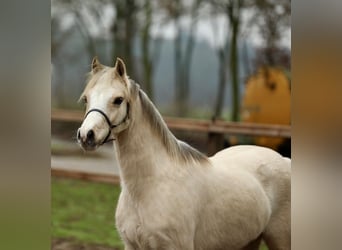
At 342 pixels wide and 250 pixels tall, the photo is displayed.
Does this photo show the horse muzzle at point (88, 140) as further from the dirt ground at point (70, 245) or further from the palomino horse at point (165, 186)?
the dirt ground at point (70, 245)

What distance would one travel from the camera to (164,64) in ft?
9.81

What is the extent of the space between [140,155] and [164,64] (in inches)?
59.6

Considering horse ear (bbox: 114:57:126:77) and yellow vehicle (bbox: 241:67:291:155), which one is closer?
horse ear (bbox: 114:57:126:77)

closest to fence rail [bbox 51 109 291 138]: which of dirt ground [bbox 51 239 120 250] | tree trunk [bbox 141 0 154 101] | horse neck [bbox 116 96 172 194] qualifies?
tree trunk [bbox 141 0 154 101]

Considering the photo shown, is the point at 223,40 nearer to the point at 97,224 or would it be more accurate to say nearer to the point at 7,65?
the point at 97,224

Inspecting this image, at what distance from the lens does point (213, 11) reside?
2.76 metres

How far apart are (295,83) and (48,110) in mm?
803

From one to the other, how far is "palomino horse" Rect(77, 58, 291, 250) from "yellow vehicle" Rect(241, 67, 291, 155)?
86cm

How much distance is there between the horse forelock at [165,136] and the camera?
153 centimetres

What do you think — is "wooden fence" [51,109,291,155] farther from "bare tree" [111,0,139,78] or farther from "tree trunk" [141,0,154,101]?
"bare tree" [111,0,139,78]

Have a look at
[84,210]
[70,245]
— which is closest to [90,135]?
[70,245]

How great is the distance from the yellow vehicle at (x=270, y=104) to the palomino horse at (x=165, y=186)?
86 cm

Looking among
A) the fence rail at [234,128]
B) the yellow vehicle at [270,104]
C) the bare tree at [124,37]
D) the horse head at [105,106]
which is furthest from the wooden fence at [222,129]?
the horse head at [105,106]

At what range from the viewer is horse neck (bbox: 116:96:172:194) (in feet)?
→ 5.00
